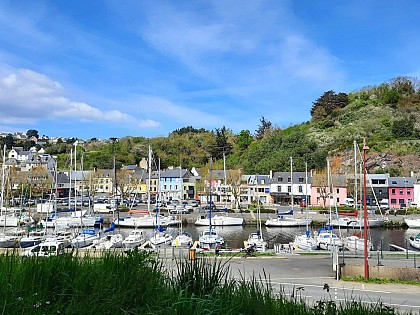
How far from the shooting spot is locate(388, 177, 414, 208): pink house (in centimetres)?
6623

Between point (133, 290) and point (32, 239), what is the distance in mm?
33922

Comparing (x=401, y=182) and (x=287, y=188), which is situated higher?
(x=401, y=182)

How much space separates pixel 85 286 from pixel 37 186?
77799 millimetres

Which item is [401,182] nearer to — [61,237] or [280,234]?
[280,234]

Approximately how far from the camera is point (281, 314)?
4.11 metres

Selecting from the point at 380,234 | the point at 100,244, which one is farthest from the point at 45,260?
the point at 380,234

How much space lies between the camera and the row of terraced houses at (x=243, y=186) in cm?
6594

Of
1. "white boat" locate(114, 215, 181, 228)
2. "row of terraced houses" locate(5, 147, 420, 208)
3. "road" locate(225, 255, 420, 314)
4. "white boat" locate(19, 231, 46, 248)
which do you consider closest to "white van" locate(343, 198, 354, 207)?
"row of terraced houses" locate(5, 147, 420, 208)

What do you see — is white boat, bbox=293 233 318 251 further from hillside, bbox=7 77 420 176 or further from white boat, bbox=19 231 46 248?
hillside, bbox=7 77 420 176

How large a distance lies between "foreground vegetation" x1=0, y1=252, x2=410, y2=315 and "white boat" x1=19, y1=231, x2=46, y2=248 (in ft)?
99.7

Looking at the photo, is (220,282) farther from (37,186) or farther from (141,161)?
(141,161)

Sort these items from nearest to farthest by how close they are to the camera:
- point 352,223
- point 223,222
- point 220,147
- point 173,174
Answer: point 352,223
point 223,222
point 173,174
point 220,147

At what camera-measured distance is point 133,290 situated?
480 centimetres

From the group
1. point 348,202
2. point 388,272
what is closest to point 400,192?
point 348,202
